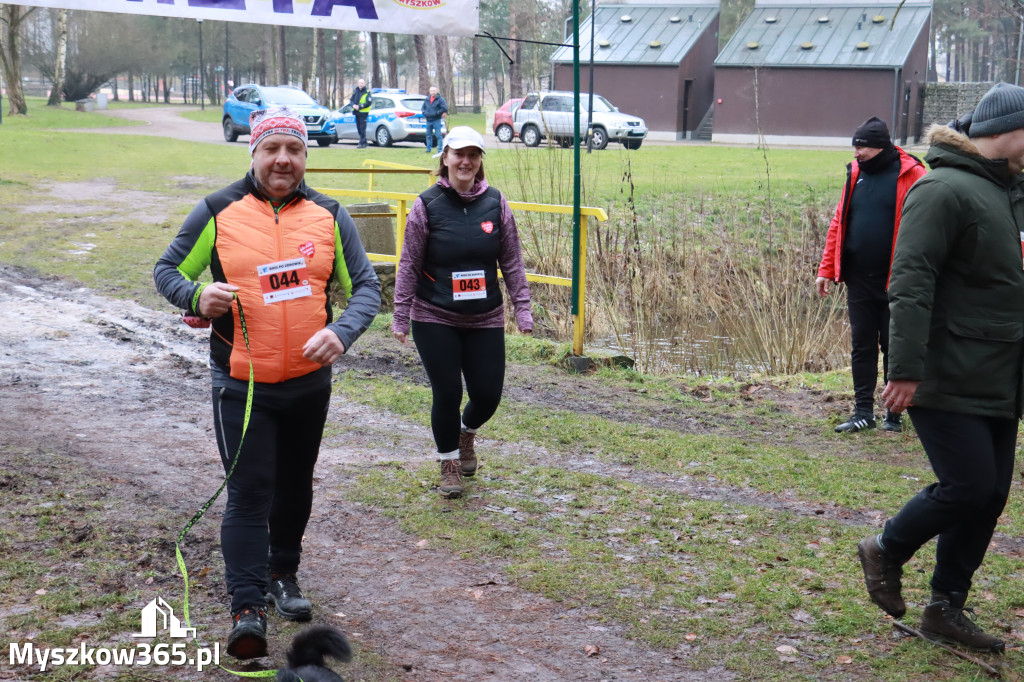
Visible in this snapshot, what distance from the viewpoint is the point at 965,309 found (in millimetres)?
3703

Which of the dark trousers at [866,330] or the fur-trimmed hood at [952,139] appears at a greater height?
the fur-trimmed hood at [952,139]

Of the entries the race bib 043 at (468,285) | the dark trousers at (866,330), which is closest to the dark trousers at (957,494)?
the race bib 043 at (468,285)

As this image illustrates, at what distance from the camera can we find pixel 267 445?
146 inches

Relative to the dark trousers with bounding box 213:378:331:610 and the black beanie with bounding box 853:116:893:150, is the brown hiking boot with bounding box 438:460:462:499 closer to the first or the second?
the dark trousers with bounding box 213:378:331:610

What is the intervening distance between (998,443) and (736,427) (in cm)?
373

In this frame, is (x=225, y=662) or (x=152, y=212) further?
(x=152, y=212)

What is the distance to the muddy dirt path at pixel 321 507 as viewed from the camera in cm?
392

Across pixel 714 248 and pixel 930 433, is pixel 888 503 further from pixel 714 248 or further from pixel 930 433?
pixel 714 248

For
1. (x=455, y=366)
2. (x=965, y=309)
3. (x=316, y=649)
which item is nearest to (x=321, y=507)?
(x=455, y=366)

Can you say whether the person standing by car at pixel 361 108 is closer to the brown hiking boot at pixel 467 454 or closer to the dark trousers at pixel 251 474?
the brown hiking boot at pixel 467 454

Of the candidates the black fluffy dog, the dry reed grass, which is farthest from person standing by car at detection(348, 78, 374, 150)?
the black fluffy dog

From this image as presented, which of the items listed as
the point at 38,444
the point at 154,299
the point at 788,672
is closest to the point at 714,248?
the point at 154,299

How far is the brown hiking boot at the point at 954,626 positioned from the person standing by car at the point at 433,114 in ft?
72.7

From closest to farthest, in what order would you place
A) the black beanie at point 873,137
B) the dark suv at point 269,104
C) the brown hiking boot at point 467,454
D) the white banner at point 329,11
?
the brown hiking boot at point 467,454 → the white banner at point 329,11 → the black beanie at point 873,137 → the dark suv at point 269,104
